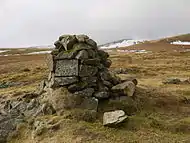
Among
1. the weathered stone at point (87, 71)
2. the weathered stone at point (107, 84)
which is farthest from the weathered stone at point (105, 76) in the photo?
the weathered stone at point (87, 71)

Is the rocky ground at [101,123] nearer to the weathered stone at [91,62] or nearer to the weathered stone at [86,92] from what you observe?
the weathered stone at [86,92]

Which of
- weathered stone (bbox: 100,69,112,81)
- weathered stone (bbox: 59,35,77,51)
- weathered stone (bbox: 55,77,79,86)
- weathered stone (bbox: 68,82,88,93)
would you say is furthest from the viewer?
weathered stone (bbox: 59,35,77,51)

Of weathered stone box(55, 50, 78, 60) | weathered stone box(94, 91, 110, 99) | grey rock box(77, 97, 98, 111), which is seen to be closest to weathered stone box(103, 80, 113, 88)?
weathered stone box(94, 91, 110, 99)

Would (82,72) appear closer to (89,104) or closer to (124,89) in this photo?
(89,104)

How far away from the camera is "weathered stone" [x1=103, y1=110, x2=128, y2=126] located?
65.3 ft

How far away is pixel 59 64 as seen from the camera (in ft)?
77.8

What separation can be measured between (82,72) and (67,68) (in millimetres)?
1057

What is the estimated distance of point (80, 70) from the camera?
907 inches

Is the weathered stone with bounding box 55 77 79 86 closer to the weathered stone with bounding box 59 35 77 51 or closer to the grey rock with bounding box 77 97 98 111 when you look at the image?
the grey rock with bounding box 77 97 98 111

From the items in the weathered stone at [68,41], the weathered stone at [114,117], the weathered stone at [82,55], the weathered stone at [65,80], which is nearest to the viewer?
the weathered stone at [114,117]

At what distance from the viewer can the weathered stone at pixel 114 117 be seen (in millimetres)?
19891

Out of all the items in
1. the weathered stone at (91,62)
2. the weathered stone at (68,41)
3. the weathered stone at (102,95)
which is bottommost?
the weathered stone at (102,95)

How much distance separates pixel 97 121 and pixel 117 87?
11.9 ft

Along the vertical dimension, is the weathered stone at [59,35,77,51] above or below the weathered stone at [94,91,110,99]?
above
